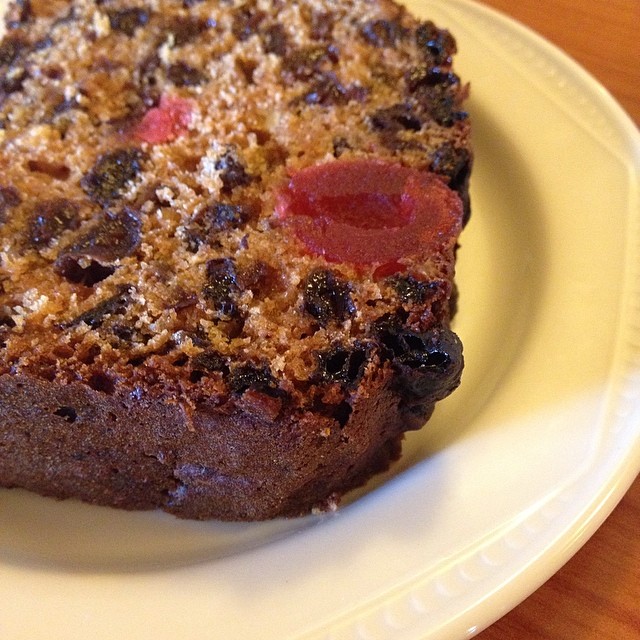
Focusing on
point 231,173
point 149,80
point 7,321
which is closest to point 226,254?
point 231,173

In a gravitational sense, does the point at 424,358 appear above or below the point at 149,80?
below

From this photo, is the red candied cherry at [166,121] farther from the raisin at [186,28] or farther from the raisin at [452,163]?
the raisin at [452,163]

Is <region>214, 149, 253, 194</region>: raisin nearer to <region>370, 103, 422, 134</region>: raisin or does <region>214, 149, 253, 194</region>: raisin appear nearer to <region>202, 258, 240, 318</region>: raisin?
<region>202, 258, 240, 318</region>: raisin

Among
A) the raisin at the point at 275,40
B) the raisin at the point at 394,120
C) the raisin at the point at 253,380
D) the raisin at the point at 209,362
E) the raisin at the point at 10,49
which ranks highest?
the raisin at the point at 275,40

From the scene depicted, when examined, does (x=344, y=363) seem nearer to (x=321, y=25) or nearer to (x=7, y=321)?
(x=7, y=321)

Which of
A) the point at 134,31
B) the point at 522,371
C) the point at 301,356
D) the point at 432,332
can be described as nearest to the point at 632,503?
the point at 522,371

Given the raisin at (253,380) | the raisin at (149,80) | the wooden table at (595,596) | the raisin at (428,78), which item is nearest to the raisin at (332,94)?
the raisin at (428,78)
